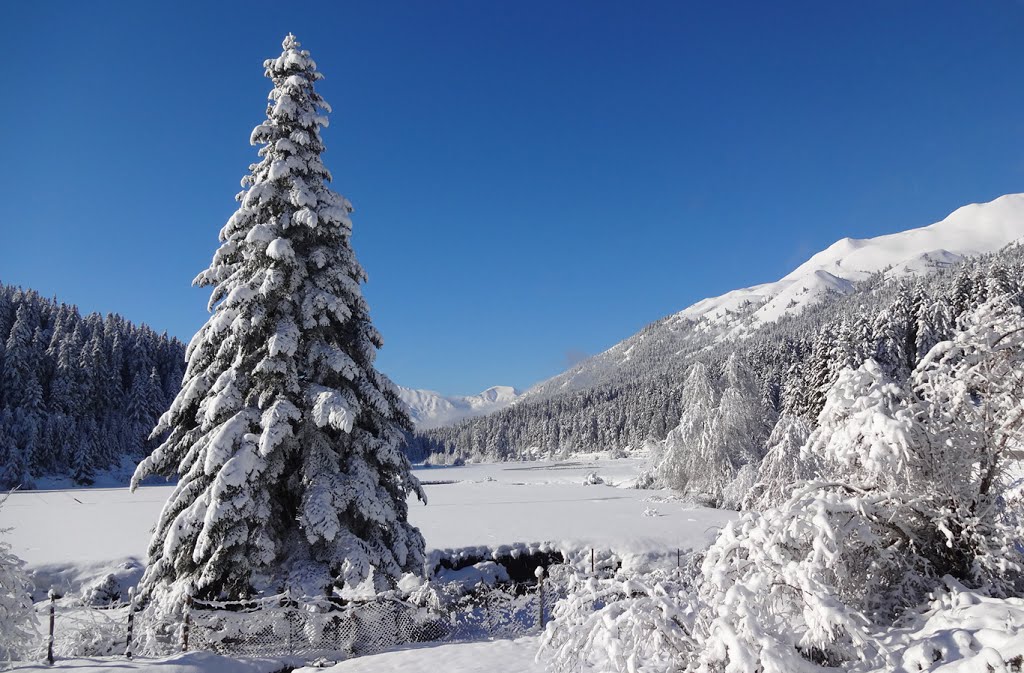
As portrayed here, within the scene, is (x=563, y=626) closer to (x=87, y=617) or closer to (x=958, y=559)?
(x=958, y=559)

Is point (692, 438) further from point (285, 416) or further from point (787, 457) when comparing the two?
point (285, 416)

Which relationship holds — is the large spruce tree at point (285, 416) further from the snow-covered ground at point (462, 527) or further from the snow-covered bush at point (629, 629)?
the snow-covered ground at point (462, 527)

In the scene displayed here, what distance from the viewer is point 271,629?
9.96 meters

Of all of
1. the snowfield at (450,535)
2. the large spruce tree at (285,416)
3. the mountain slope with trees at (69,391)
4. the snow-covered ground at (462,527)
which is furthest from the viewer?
the mountain slope with trees at (69,391)

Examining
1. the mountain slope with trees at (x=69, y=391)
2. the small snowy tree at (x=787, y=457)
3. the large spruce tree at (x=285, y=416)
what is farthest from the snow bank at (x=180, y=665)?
the mountain slope with trees at (x=69, y=391)

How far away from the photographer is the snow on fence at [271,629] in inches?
384

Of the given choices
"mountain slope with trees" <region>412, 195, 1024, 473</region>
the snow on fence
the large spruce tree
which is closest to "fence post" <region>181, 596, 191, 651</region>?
the snow on fence

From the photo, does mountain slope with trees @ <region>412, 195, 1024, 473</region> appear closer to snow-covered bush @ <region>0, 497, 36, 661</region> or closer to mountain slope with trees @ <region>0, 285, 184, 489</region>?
snow-covered bush @ <region>0, 497, 36, 661</region>

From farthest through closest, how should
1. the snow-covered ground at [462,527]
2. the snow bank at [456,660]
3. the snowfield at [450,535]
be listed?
the snow-covered ground at [462,527]
the snowfield at [450,535]
the snow bank at [456,660]

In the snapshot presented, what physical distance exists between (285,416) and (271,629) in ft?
12.5

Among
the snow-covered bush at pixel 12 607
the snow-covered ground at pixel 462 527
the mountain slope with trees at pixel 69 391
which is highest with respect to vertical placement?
the mountain slope with trees at pixel 69 391

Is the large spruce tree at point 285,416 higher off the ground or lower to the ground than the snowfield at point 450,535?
higher

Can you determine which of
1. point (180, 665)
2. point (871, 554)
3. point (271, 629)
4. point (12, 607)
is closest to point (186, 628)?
point (180, 665)

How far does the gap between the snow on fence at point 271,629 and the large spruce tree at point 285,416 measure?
0.41 m
